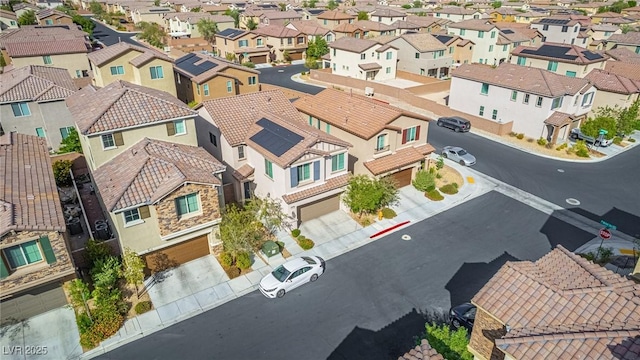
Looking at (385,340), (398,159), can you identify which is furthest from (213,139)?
(385,340)

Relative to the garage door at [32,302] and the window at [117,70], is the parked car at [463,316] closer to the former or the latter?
the garage door at [32,302]

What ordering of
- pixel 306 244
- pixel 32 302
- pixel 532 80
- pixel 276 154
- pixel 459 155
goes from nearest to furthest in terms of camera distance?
pixel 32 302
pixel 306 244
pixel 276 154
pixel 459 155
pixel 532 80

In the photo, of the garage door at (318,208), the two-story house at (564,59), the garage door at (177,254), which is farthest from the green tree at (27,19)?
the two-story house at (564,59)

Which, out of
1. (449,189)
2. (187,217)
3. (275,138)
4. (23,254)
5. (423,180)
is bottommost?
(449,189)

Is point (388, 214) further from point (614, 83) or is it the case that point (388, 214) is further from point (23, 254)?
point (614, 83)

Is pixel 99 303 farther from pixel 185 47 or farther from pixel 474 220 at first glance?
pixel 185 47

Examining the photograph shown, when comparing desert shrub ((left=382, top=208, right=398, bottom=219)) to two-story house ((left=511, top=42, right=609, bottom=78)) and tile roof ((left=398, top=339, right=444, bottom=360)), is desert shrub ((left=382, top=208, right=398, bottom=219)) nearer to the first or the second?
tile roof ((left=398, top=339, right=444, bottom=360))
